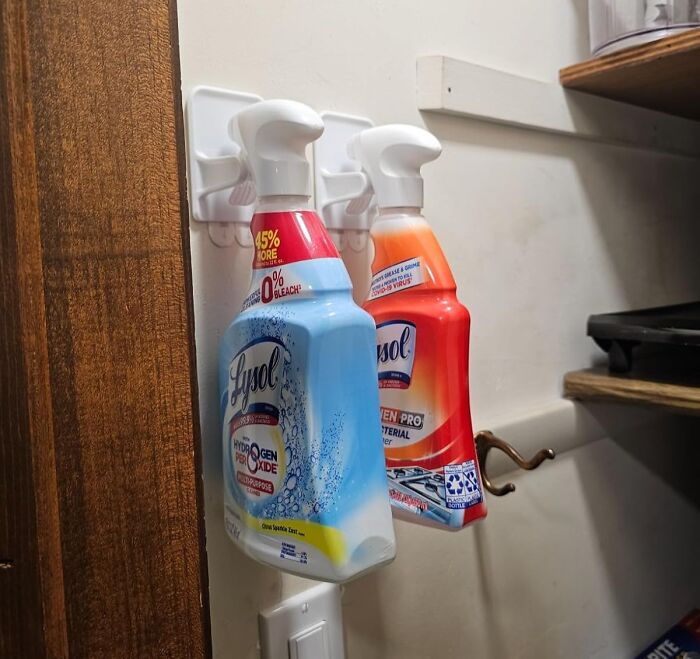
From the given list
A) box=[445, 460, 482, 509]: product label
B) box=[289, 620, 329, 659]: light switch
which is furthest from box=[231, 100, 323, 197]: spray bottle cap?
box=[289, 620, 329, 659]: light switch

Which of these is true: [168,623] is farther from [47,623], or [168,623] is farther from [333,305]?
[333,305]

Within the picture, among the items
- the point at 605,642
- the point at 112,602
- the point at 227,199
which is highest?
the point at 227,199

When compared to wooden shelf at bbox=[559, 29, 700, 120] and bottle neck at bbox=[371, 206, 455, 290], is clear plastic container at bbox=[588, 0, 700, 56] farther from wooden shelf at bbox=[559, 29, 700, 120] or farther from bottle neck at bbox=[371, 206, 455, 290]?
bottle neck at bbox=[371, 206, 455, 290]

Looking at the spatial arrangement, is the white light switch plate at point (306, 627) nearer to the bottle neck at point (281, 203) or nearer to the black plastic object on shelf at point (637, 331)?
the bottle neck at point (281, 203)

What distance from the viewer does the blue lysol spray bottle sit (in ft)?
1.30

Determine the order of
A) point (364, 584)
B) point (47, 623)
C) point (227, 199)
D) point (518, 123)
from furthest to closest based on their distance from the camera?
point (518, 123) < point (364, 584) < point (227, 199) < point (47, 623)

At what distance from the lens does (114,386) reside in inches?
13.4

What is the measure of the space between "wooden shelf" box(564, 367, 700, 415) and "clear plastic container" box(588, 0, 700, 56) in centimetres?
37

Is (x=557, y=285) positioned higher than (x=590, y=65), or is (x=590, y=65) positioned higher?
(x=590, y=65)

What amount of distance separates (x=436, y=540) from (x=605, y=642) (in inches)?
16.5

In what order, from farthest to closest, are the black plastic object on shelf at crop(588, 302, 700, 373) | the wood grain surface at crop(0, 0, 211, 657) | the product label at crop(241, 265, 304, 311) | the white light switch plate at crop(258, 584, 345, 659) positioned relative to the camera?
the black plastic object on shelf at crop(588, 302, 700, 373)
the white light switch plate at crop(258, 584, 345, 659)
the product label at crop(241, 265, 304, 311)
the wood grain surface at crop(0, 0, 211, 657)

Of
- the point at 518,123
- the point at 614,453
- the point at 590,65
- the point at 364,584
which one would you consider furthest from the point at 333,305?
the point at 614,453

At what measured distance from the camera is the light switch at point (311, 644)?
1.73ft

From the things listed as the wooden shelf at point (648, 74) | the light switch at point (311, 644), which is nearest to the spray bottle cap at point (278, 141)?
the light switch at point (311, 644)
